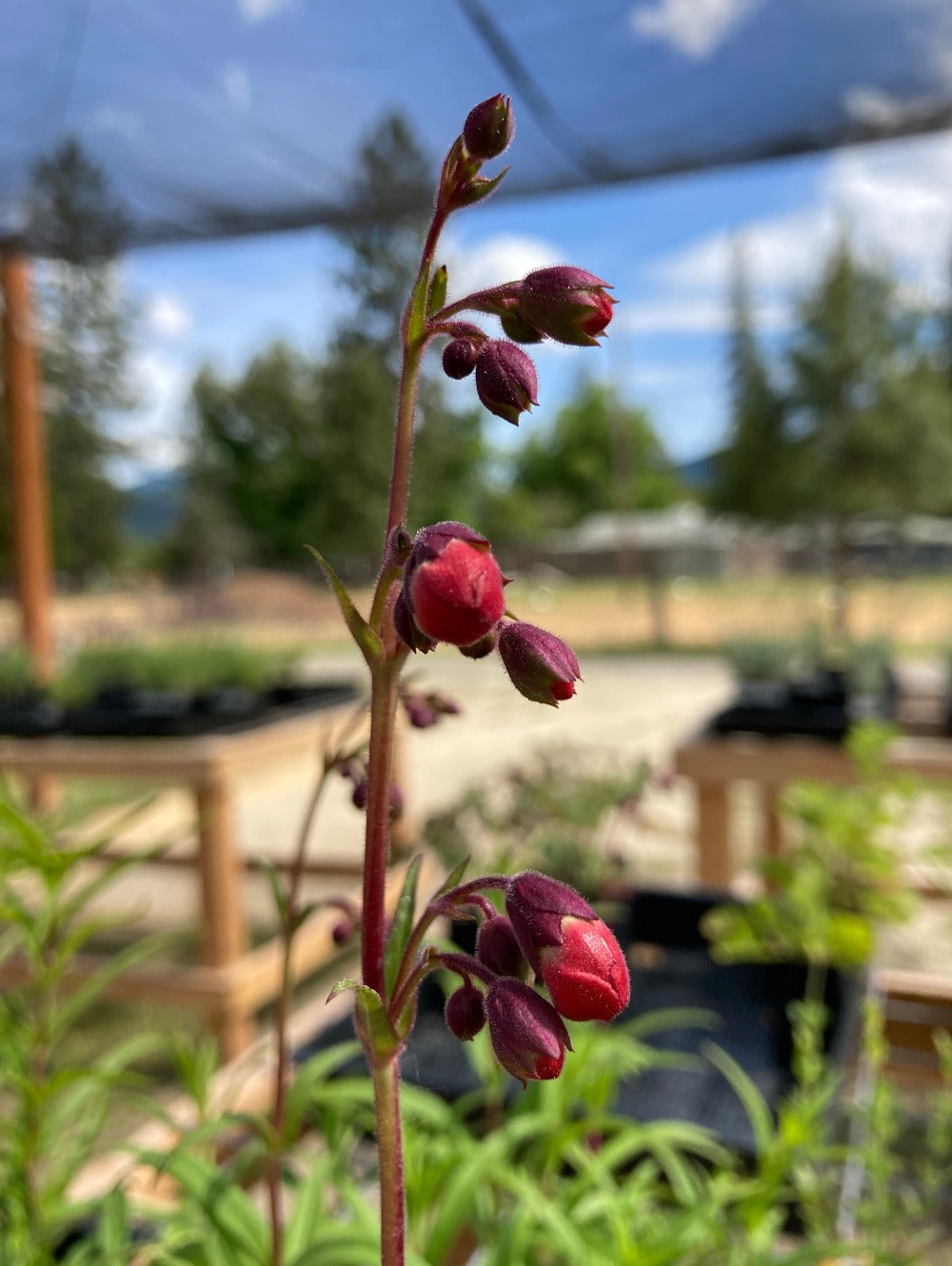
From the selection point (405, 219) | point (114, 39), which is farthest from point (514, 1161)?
point (405, 219)

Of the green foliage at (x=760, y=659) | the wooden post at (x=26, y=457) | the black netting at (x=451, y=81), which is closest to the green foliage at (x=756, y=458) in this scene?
the wooden post at (x=26, y=457)

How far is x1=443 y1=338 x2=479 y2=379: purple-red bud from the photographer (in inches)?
19.7

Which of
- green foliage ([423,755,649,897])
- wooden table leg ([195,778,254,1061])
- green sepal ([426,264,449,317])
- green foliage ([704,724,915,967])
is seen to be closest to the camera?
green sepal ([426,264,449,317])

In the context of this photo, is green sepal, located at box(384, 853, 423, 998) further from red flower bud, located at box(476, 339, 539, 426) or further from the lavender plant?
red flower bud, located at box(476, 339, 539, 426)

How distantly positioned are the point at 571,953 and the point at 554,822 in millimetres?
1726

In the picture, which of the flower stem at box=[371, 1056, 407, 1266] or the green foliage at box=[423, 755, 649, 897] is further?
the green foliage at box=[423, 755, 649, 897]

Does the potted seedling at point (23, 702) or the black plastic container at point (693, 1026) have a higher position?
the potted seedling at point (23, 702)

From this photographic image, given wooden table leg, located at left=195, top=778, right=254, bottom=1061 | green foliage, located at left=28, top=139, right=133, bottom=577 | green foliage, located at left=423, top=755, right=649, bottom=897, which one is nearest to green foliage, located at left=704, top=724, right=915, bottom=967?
green foliage, located at left=423, top=755, right=649, bottom=897

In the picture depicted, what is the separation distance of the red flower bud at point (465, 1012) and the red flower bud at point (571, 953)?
0.10 meters

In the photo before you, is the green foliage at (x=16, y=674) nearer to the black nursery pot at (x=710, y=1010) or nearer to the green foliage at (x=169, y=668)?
the green foliage at (x=169, y=668)

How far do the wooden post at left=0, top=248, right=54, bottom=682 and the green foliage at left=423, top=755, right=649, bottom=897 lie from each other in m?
2.72

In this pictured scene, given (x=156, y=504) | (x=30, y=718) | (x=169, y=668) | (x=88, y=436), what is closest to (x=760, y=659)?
(x=169, y=668)

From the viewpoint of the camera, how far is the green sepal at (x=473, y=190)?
479 millimetres

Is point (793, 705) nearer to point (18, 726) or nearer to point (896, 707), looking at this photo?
point (896, 707)
